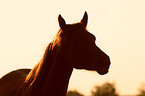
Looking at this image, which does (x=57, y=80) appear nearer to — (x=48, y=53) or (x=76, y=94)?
(x=48, y=53)

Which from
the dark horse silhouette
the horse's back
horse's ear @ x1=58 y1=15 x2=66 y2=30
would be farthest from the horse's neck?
the horse's back

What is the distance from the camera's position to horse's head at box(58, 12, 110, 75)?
564 centimetres

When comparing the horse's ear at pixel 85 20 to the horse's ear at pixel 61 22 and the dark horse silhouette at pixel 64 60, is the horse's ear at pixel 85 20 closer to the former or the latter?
the dark horse silhouette at pixel 64 60

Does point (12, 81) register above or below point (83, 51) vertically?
below

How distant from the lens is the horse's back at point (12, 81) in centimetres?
700

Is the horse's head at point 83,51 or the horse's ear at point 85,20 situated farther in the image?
the horse's ear at point 85,20

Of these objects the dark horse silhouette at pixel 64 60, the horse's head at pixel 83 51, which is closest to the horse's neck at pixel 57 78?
the dark horse silhouette at pixel 64 60

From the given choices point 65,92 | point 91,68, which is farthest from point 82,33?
point 65,92

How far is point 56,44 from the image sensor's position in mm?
5934

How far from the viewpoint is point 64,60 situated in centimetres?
582

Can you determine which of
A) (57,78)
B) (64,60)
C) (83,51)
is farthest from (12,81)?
(83,51)

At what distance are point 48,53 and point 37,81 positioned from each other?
0.54 metres

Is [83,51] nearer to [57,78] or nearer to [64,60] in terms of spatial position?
[64,60]

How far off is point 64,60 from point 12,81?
2356 millimetres
